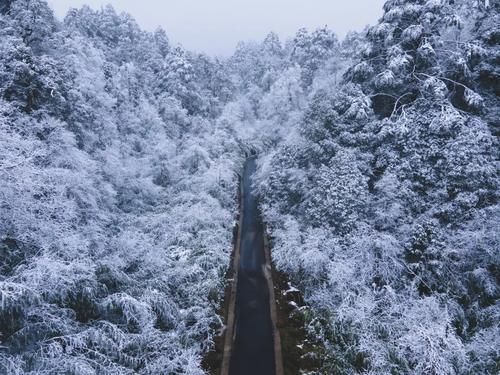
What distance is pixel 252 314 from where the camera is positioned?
17.1 meters

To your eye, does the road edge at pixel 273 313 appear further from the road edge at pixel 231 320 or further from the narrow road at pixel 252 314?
the road edge at pixel 231 320

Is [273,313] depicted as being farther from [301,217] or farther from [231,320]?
[301,217]

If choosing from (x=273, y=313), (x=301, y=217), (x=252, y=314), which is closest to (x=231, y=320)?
(x=252, y=314)

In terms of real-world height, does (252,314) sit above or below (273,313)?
below

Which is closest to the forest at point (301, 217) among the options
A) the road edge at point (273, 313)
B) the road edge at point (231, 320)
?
the road edge at point (231, 320)

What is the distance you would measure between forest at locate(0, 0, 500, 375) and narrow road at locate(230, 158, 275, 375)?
50.3 inches

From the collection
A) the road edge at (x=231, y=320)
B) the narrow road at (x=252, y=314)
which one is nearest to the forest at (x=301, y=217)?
the road edge at (x=231, y=320)

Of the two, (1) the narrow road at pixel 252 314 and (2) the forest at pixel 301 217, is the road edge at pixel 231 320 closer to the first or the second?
(1) the narrow road at pixel 252 314

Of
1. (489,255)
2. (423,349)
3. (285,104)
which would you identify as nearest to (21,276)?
(423,349)

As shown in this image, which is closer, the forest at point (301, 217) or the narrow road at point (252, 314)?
the forest at point (301, 217)

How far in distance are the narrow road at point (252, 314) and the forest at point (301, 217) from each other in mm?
1278

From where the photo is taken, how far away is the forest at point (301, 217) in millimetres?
9628

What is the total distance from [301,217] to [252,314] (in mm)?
6788

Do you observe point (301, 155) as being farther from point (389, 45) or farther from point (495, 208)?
point (495, 208)
